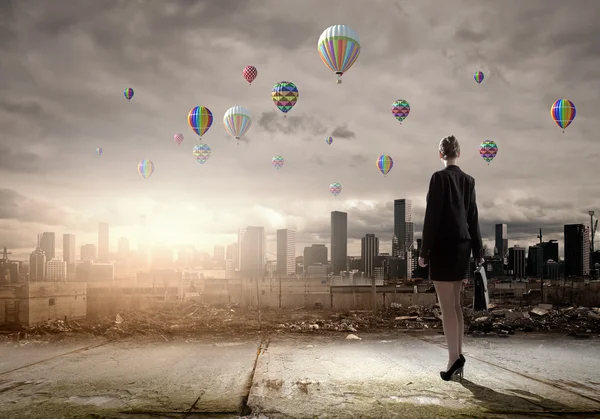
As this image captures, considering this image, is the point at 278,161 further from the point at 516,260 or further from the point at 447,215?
the point at 516,260

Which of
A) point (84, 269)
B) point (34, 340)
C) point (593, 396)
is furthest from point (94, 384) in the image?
point (84, 269)

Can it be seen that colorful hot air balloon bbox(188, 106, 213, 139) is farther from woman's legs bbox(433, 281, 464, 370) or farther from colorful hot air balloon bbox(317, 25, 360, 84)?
woman's legs bbox(433, 281, 464, 370)

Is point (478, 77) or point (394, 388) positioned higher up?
point (478, 77)

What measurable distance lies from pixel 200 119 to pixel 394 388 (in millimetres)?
23134

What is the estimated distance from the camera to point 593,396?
10.2 ft

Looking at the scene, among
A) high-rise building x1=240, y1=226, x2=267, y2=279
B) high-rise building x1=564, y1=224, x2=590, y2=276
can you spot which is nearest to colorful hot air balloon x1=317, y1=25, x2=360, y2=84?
high-rise building x1=240, y1=226, x2=267, y2=279

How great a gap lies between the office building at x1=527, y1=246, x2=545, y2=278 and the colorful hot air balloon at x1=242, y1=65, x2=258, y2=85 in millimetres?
141562

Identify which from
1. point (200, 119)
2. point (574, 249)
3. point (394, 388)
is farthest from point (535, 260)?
point (394, 388)

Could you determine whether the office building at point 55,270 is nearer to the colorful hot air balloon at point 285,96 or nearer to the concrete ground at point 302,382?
the colorful hot air balloon at point 285,96

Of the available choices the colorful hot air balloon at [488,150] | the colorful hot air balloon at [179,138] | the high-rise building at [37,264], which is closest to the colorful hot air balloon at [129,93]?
the colorful hot air balloon at [179,138]

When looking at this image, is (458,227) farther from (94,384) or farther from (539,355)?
(94,384)

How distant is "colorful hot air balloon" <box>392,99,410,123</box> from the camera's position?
2747 centimetres

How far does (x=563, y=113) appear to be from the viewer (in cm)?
2505

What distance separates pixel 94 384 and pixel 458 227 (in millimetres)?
3147
